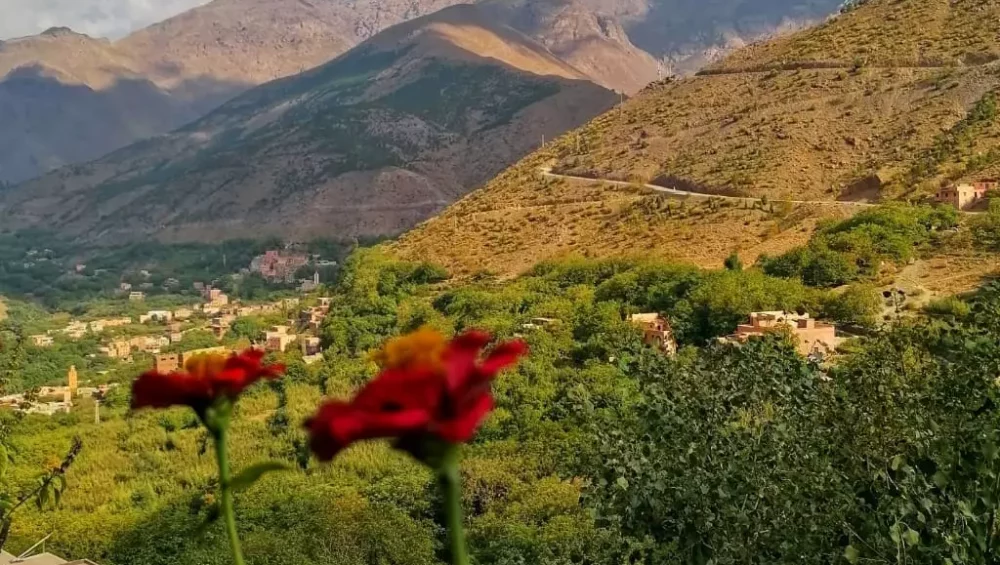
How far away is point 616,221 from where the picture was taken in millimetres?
32188

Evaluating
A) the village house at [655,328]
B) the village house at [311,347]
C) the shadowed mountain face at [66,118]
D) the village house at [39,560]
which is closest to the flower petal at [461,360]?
the village house at [39,560]

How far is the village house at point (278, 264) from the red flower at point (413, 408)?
6169 cm

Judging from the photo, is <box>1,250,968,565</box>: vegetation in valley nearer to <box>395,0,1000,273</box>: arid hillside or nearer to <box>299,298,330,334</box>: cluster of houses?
<box>299,298,330,334</box>: cluster of houses

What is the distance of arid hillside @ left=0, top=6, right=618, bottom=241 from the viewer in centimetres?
7925

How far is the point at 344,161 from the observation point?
85.0 meters

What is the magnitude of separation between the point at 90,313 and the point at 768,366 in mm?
56864

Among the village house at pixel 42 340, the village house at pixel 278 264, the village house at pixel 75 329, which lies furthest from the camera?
the village house at pixel 278 264

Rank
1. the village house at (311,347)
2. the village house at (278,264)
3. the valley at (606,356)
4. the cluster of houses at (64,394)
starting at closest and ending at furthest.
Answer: the valley at (606,356) < the cluster of houses at (64,394) < the village house at (311,347) < the village house at (278,264)

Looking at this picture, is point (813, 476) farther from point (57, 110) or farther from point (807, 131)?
point (57, 110)

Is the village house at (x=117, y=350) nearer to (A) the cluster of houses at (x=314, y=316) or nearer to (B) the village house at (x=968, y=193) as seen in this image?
(A) the cluster of houses at (x=314, y=316)

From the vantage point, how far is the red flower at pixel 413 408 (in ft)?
4.16

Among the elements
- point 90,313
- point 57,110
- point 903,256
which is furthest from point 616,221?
point 57,110

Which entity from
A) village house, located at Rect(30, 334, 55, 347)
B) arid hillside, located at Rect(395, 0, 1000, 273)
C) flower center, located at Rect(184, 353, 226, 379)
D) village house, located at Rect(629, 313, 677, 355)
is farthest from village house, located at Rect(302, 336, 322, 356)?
flower center, located at Rect(184, 353, 226, 379)

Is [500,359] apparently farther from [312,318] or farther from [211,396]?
[312,318]
